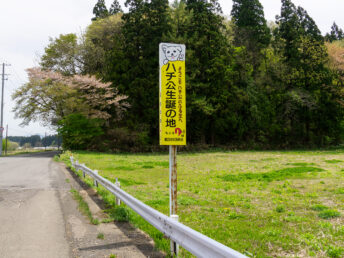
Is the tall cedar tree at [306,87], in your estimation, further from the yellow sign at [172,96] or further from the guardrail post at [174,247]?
the guardrail post at [174,247]

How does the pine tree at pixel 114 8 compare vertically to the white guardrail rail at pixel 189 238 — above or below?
above

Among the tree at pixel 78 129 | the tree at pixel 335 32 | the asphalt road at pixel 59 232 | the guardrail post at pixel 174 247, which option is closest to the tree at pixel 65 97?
the tree at pixel 78 129

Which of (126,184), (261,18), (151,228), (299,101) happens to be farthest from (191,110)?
(151,228)

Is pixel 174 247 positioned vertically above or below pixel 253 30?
below

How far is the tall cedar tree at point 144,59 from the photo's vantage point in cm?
2866

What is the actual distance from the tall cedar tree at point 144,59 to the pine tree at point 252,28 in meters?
9.66

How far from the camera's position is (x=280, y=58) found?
32875mm

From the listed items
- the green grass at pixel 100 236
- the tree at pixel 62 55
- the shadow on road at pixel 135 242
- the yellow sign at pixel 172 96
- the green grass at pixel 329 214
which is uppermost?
the tree at pixel 62 55

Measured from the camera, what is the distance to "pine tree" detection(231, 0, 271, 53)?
111 feet

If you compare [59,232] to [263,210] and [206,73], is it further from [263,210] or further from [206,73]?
[206,73]

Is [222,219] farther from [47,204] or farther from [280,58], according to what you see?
[280,58]

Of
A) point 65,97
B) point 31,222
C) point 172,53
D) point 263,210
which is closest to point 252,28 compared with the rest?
point 65,97

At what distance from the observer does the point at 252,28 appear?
33.8m

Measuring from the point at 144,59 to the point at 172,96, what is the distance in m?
25.9
